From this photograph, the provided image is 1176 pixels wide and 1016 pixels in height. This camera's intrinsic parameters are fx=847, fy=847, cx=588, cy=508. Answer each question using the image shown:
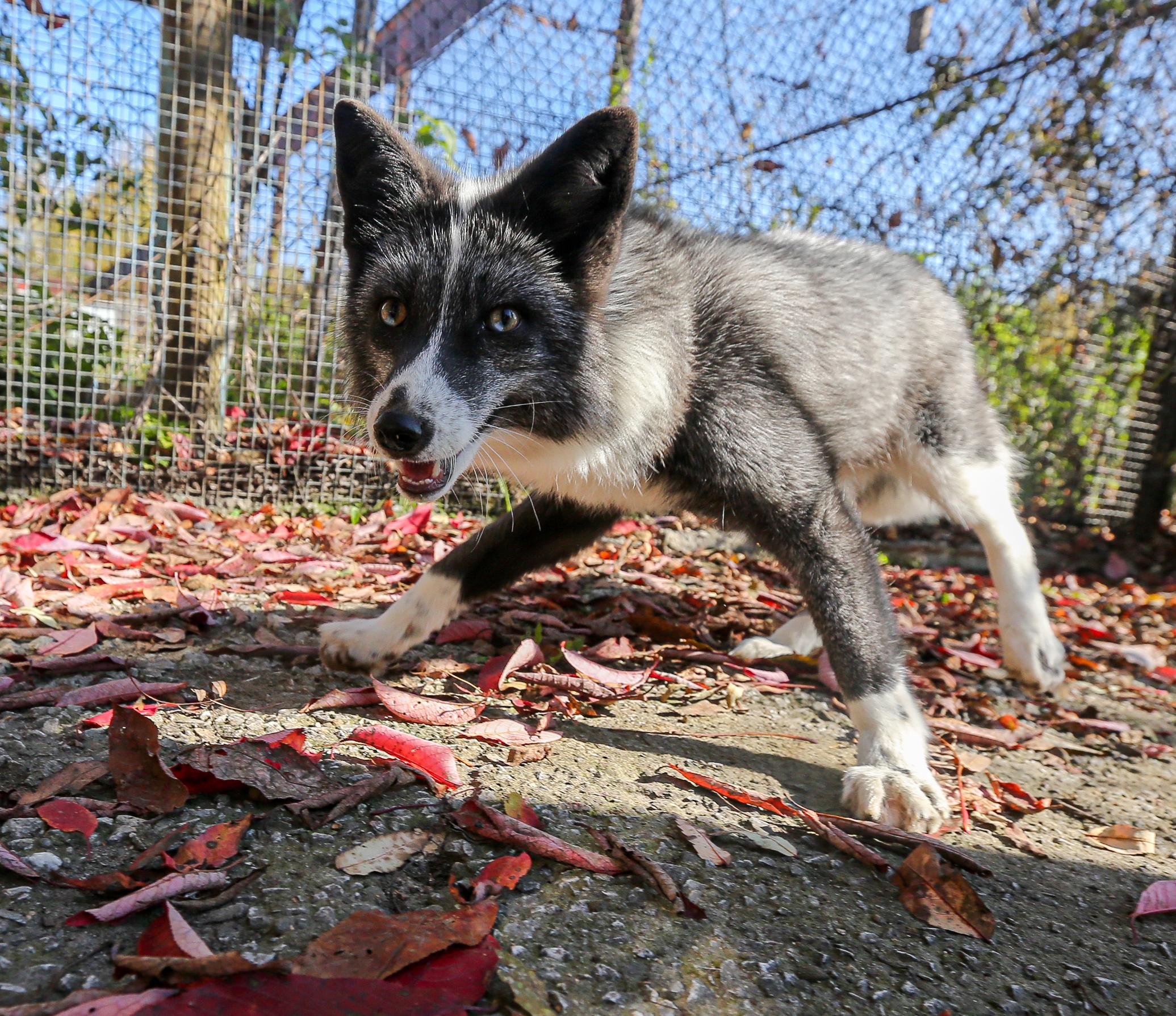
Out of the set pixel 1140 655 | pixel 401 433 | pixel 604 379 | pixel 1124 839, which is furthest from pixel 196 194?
pixel 1140 655

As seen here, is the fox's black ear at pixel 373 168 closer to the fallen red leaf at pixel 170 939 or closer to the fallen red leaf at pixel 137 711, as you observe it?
the fallen red leaf at pixel 137 711

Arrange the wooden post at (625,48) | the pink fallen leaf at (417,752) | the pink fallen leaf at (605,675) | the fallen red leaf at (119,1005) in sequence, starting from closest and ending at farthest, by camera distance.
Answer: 1. the fallen red leaf at (119,1005)
2. the pink fallen leaf at (417,752)
3. the pink fallen leaf at (605,675)
4. the wooden post at (625,48)

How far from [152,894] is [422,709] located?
0.91 metres

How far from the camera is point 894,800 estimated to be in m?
1.90

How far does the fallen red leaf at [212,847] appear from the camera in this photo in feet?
4.18

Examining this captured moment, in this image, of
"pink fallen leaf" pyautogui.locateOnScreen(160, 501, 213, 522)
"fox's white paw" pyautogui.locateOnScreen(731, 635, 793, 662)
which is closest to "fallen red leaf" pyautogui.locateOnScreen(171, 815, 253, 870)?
"fox's white paw" pyautogui.locateOnScreen(731, 635, 793, 662)

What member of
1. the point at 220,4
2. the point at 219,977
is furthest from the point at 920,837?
the point at 220,4

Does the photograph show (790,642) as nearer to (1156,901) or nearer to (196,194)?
(1156,901)

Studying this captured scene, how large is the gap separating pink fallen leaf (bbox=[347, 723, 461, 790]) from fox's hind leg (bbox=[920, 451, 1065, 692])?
7.33ft

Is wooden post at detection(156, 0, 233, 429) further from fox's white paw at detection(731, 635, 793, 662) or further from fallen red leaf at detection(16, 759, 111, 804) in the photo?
fallen red leaf at detection(16, 759, 111, 804)

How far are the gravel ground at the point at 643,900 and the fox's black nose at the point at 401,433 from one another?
64cm

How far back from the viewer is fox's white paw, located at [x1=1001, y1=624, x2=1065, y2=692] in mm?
3201

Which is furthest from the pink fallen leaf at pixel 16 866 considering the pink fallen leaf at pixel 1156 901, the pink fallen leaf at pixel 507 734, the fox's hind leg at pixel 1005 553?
the fox's hind leg at pixel 1005 553

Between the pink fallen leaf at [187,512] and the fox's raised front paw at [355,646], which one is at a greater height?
the fox's raised front paw at [355,646]
